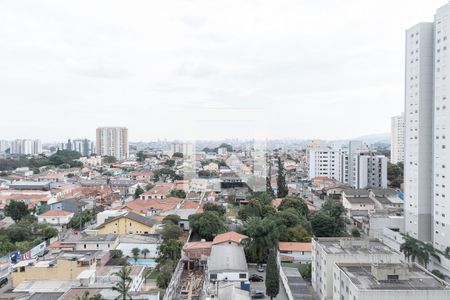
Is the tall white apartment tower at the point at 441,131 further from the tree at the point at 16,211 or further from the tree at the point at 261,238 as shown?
Result: the tree at the point at 16,211

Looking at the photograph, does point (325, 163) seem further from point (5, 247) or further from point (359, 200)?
point (5, 247)

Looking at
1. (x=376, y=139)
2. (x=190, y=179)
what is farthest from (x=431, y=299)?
(x=376, y=139)

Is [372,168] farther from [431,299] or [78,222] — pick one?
[431,299]

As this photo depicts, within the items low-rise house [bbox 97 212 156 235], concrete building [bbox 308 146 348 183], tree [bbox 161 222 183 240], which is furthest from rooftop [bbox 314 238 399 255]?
concrete building [bbox 308 146 348 183]

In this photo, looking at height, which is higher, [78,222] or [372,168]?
[372,168]

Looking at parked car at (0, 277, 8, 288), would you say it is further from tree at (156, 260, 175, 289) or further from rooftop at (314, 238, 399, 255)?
rooftop at (314, 238, 399, 255)

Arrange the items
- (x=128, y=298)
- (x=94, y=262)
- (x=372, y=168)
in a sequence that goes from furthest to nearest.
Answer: (x=372, y=168) → (x=94, y=262) → (x=128, y=298)

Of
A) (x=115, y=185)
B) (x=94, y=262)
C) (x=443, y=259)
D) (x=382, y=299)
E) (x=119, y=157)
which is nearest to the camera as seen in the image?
(x=382, y=299)

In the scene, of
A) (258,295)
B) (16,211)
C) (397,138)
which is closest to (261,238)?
(258,295)
